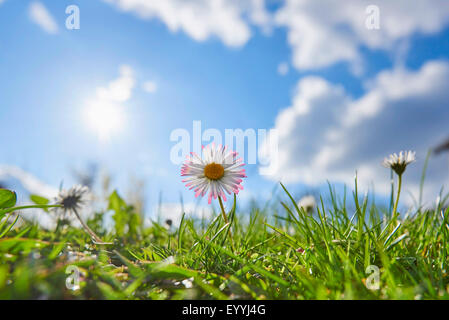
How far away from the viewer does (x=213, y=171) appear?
1.44m

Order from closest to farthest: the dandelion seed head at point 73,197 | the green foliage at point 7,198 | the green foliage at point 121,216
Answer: the green foliage at point 7,198 → the dandelion seed head at point 73,197 → the green foliage at point 121,216

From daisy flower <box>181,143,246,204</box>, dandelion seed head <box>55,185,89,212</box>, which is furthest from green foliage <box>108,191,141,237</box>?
daisy flower <box>181,143,246,204</box>

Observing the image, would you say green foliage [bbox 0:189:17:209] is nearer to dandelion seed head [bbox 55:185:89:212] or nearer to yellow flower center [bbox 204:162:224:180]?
dandelion seed head [bbox 55:185:89:212]

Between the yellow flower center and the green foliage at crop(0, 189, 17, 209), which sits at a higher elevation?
the yellow flower center

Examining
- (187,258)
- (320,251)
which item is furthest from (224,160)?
Result: (320,251)

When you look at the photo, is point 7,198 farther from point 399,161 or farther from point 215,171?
point 399,161

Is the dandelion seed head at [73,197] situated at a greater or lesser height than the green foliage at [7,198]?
greater

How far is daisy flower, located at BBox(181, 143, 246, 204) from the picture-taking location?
1432 mm

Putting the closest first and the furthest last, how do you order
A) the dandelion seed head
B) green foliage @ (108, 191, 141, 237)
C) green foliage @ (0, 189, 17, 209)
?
green foliage @ (0, 189, 17, 209)
the dandelion seed head
green foliage @ (108, 191, 141, 237)

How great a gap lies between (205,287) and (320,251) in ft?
1.58

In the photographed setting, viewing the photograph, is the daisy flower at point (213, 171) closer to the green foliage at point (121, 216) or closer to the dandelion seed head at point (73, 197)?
the dandelion seed head at point (73, 197)

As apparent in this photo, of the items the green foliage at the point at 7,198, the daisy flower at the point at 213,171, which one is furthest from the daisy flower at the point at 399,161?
the green foliage at the point at 7,198

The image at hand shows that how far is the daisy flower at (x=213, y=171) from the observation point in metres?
1.43
